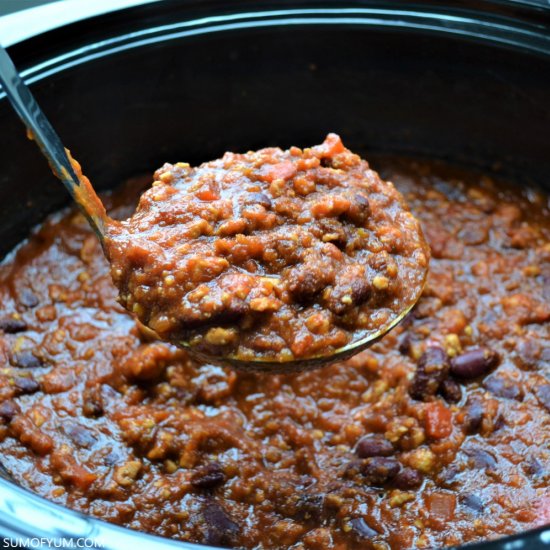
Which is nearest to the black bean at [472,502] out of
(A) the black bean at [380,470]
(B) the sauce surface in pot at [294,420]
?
(B) the sauce surface in pot at [294,420]

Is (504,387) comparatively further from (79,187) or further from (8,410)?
(8,410)

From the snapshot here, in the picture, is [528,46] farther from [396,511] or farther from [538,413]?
[396,511]

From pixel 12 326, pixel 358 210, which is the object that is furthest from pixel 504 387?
pixel 12 326

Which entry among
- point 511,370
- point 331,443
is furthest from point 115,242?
point 511,370

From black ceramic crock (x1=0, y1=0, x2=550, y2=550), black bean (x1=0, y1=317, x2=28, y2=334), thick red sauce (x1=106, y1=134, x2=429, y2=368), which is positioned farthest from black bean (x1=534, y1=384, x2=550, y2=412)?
black bean (x1=0, y1=317, x2=28, y2=334)

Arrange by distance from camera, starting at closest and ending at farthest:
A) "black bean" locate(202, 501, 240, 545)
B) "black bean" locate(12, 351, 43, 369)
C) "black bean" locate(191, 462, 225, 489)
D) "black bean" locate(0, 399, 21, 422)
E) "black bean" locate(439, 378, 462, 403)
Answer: "black bean" locate(202, 501, 240, 545), "black bean" locate(191, 462, 225, 489), "black bean" locate(0, 399, 21, 422), "black bean" locate(439, 378, 462, 403), "black bean" locate(12, 351, 43, 369)

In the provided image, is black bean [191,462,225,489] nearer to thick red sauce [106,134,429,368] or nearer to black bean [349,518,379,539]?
black bean [349,518,379,539]
